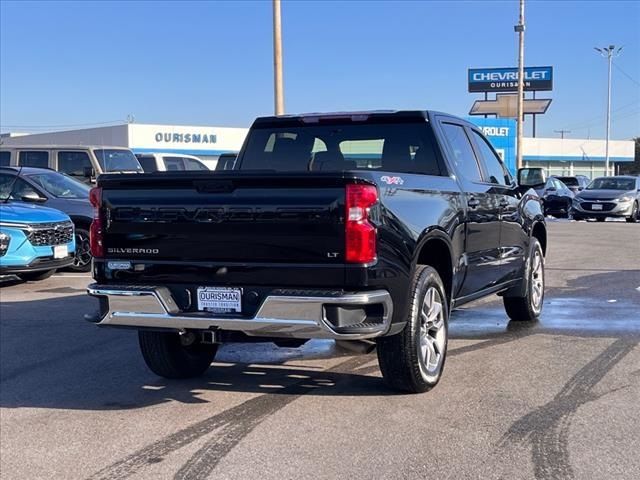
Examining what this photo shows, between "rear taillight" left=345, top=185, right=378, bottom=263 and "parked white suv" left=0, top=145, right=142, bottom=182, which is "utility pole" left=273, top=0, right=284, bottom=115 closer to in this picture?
"parked white suv" left=0, top=145, right=142, bottom=182

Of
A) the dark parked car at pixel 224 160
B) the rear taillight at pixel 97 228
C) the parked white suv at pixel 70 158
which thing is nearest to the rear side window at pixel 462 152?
the rear taillight at pixel 97 228

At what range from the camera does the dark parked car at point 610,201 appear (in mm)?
25125

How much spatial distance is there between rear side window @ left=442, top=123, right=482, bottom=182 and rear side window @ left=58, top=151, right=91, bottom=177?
38.2 ft

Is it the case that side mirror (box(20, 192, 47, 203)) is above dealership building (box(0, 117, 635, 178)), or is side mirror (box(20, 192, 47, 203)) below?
below

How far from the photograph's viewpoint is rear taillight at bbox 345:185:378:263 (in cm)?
472

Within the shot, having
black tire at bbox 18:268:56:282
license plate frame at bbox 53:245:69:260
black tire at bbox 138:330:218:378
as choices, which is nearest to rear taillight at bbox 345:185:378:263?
black tire at bbox 138:330:218:378

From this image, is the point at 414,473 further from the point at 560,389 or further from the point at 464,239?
the point at 464,239

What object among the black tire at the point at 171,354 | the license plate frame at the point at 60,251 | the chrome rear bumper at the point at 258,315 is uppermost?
the chrome rear bumper at the point at 258,315

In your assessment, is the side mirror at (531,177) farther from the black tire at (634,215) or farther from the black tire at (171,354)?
the black tire at (634,215)

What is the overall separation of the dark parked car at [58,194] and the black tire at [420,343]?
28.6 feet

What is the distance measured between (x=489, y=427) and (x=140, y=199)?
107 inches

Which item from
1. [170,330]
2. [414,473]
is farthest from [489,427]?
[170,330]

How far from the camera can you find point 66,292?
11070 mm

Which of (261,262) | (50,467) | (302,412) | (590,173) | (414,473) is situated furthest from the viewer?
(590,173)
